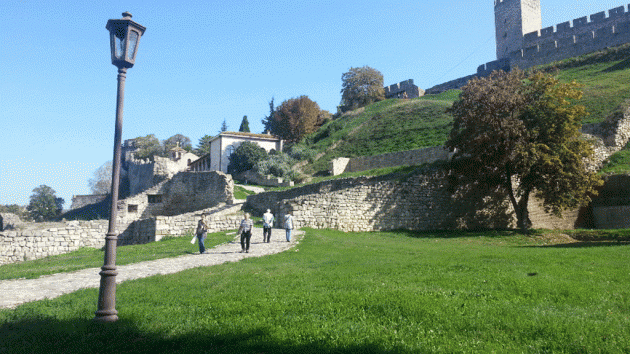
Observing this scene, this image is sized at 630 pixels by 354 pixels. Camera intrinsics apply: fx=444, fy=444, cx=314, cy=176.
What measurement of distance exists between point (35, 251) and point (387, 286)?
18.1 metres

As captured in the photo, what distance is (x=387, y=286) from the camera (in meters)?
7.53

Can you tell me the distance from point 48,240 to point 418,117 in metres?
38.5

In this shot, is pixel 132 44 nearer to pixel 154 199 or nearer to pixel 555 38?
pixel 154 199

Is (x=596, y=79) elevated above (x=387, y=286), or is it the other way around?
(x=596, y=79)

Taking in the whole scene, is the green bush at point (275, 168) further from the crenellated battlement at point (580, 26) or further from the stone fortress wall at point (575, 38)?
the crenellated battlement at point (580, 26)

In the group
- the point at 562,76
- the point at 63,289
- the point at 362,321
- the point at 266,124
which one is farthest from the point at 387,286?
the point at 266,124

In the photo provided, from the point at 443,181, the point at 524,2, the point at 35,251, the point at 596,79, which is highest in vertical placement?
the point at 524,2

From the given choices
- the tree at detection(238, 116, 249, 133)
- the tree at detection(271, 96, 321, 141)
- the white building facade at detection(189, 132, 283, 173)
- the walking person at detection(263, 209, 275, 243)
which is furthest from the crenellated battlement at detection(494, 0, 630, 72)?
the walking person at detection(263, 209, 275, 243)

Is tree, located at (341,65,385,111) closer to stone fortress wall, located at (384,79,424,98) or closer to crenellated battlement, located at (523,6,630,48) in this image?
stone fortress wall, located at (384,79,424,98)

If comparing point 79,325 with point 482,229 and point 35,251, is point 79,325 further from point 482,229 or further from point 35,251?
point 482,229

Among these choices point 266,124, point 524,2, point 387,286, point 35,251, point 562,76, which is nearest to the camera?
point 387,286

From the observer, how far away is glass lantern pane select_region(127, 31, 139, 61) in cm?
659

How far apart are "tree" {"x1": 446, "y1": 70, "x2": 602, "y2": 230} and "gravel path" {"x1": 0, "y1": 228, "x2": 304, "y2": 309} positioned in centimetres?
1098

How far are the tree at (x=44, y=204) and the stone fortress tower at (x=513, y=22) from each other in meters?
72.8
